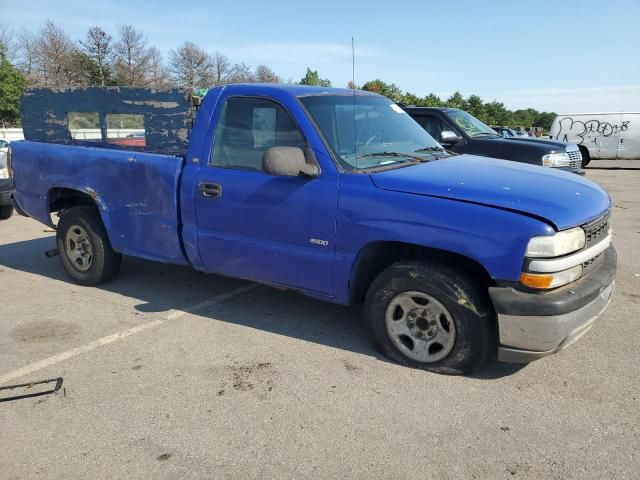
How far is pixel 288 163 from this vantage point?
3627 millimetres

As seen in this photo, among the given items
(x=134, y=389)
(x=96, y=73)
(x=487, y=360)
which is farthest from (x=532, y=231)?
(x=96, y=73)

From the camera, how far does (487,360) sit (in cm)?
364

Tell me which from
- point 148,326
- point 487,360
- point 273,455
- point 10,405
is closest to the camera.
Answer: point 273,455

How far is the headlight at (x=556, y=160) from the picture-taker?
8156 millimetres

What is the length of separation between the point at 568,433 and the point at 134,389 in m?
2.59

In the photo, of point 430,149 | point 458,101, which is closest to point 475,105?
point 458,101

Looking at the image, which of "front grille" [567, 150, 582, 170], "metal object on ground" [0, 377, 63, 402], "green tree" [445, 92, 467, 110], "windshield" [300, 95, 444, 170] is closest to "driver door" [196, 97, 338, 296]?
"windshield" [300, 95, 444, 170]

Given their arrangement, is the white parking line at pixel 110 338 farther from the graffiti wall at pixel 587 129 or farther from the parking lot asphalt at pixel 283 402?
the graffiti wall at pixel 587 129

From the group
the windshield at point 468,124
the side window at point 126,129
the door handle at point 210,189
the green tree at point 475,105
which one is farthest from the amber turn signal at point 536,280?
the green tree at point 475,105

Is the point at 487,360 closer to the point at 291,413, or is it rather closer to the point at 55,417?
the point at 291,413

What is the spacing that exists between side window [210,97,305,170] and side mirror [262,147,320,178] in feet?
0.76

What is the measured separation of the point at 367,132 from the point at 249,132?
0.92 metres

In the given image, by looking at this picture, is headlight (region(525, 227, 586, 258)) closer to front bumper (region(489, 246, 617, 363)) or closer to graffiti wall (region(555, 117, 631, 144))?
front bumper (region(489, 246, 617, 363))

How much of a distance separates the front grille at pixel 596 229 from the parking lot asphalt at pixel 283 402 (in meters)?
0.87
